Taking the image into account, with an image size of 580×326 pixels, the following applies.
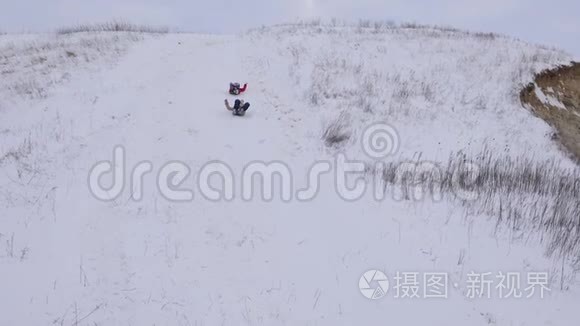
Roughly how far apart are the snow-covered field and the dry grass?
928 mm

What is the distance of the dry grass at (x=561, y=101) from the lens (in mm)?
11484

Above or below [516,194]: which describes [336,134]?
above

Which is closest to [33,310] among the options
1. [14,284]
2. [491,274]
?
[14,284]

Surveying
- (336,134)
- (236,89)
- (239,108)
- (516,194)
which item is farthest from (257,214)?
(236,89)

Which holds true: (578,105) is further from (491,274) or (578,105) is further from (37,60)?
(37,60)

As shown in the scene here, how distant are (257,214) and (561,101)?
42.3ft

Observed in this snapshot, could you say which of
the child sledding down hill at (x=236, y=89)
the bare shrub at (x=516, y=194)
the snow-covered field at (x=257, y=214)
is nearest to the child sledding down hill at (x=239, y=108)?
the snow-covered field at (x=257, y=214)

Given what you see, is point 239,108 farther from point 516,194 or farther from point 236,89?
point 516,194

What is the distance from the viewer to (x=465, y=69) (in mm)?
13727

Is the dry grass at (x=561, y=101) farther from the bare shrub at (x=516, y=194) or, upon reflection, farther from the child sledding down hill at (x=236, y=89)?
the child sledding down hill at (x=236, y=89)

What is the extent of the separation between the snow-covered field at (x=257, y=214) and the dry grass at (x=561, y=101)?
0.93 meters

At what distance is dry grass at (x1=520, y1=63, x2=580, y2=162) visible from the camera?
11484 millimetres

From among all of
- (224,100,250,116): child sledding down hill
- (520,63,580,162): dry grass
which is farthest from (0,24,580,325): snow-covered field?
(520,63,580,162): dry grass

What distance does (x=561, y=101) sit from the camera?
45.3 ft
